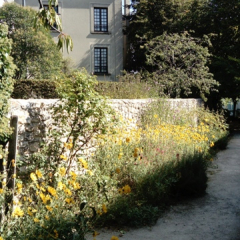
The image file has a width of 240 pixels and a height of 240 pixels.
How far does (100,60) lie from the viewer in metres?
25.7

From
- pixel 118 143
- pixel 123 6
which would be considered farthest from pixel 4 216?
pixel 123 6

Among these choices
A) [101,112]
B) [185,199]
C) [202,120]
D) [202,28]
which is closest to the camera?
[101,112]

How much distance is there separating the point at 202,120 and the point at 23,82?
715 centimetres

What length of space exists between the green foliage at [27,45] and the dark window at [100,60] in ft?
25.5

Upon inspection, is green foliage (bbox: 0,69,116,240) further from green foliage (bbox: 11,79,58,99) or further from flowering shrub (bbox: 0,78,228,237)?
green foliage (bbox: 11,79,58,99)

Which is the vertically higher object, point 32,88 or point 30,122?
point 32,88

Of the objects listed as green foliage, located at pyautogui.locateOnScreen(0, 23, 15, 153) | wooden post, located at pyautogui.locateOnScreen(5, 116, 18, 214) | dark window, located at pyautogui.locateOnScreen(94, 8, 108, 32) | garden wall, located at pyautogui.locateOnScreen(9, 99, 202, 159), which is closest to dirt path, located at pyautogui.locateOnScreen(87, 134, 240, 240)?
wooden post, located at pyautogui.locateOnScreen(5, 116, 18, 214)

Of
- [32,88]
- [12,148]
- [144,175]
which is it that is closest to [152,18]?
[32,88]

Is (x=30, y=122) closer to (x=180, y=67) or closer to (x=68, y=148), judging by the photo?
→ (x=68, y=148)

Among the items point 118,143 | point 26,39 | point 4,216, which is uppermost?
point 26,39

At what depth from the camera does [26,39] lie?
58.6 feet

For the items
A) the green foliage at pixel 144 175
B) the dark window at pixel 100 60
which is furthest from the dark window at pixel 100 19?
the green foliage at pixel 144 175

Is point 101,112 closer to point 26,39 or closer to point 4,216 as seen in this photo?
point 4,216

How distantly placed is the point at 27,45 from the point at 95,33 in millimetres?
8292
